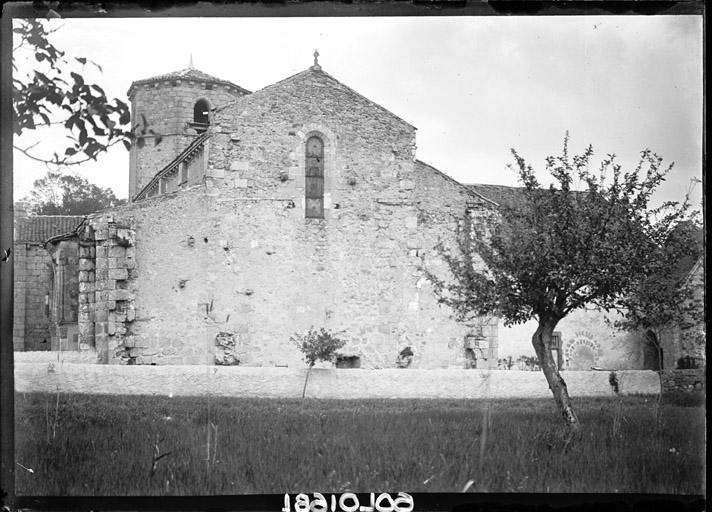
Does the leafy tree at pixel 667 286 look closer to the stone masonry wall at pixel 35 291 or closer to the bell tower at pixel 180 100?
the stone masonry wall at pixel 35 291

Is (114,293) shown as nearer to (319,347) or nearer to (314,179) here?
(319,347)

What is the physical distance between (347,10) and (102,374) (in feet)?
33.3

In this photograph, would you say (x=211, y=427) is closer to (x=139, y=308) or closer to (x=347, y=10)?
(x=347, y=10)

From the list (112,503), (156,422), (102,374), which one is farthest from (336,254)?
(112,503)

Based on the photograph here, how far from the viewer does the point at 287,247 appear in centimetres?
1906

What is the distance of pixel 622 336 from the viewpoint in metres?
27.0

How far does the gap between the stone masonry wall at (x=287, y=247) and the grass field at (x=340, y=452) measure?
6682mm

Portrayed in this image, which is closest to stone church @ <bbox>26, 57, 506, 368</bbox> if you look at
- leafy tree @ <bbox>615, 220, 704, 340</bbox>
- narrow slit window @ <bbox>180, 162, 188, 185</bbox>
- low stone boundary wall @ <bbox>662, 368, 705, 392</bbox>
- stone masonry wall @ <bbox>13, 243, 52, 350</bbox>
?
narrow slit window @ <bbox>180, 162, 188, 185</bbox>

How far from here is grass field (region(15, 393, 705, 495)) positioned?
321 inches

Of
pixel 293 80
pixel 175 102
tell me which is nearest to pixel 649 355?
pixel 293 80

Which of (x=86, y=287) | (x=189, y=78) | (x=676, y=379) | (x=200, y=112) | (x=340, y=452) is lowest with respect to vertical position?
(x=340, y=452)

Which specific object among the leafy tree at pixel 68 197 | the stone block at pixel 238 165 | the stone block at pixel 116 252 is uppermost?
the leafy tree at pixel 68 197

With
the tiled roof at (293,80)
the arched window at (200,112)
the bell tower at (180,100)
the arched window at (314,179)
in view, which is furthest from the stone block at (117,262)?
the arched window at (200,112)

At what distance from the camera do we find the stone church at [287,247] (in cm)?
1820
